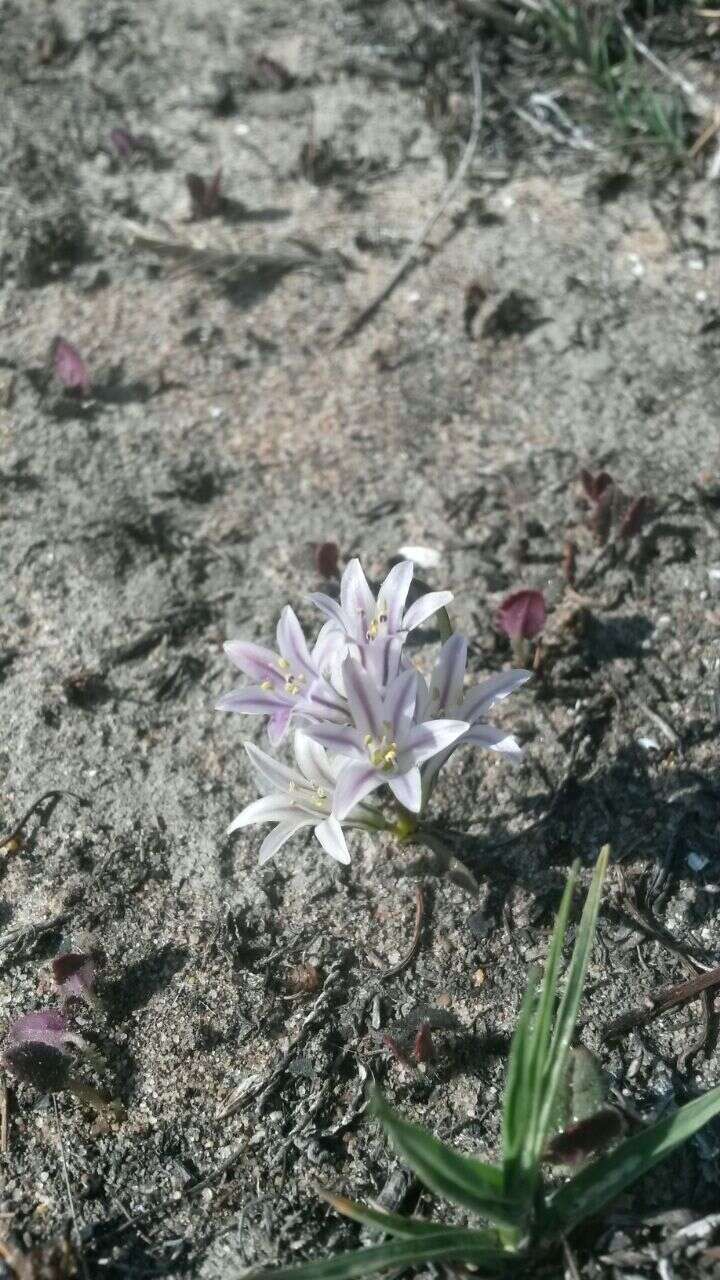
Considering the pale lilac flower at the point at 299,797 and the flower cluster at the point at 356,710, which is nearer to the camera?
the flower cluster at the point at 356,710

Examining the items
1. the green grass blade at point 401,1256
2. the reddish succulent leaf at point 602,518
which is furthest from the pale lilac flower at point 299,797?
the reddish succulent leaf at point 602,518

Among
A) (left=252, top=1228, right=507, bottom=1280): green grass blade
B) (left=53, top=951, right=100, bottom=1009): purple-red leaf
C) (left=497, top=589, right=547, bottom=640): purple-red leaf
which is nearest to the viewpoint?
(left=252, top=1228, right=507, bottom=1280): green grass blade

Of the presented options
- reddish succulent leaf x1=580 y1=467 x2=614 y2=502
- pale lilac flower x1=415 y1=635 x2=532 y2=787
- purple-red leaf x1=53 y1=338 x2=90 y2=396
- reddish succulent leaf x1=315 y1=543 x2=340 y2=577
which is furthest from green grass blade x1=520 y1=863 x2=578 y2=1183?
purple-red leaf x1=53 y1=338 x2=90 y2=396

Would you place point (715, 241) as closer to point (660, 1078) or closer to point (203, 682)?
point (203, 682)

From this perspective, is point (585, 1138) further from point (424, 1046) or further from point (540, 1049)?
point (424, 1046)

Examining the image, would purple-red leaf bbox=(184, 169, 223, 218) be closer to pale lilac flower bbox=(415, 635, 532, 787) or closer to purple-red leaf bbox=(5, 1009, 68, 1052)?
pale lilac flower bbox=(415, 635, 532, 787)

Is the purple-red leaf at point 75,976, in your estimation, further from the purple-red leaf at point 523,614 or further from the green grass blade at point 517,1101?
the purple-red leaf at point 523,614
